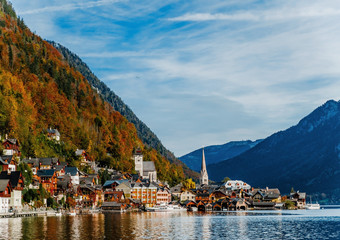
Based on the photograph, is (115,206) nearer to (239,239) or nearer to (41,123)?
(41,123)

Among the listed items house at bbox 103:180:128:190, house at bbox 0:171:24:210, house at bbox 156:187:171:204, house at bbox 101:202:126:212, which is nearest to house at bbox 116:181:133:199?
house at bbox 103:180:128:190

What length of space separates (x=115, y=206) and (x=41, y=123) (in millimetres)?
38862

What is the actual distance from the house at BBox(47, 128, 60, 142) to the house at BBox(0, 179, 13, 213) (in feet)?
198

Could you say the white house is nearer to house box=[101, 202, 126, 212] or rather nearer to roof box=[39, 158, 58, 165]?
roof box=[39, 158, 58, 165]

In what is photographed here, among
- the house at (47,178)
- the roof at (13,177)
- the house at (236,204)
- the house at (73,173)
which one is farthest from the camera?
the house at (236,204)

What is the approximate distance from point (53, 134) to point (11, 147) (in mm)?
36774

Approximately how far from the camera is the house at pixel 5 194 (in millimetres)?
102188

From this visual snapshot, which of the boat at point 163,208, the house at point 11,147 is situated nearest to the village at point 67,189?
the house at point 11,147

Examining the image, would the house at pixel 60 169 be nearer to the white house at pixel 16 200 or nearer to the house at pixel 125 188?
the white house at pixel 16 200

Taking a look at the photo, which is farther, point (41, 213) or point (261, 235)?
point (41, 213)

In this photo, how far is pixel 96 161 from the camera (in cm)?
19912

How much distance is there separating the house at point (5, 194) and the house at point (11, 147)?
22617 millimetres

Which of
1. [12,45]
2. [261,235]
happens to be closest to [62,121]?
[12,45]

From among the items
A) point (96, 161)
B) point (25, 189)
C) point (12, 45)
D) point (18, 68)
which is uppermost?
point (12, 45)
